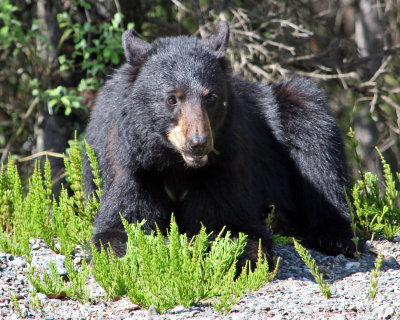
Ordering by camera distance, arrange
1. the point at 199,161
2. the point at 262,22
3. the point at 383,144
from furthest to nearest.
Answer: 1. the point at 383,144
2. the point at 262,22
3. the point at 199,161

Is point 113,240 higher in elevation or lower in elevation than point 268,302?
higher

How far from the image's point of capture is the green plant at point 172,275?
3.44 m

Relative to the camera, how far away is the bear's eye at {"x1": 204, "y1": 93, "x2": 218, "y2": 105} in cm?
436

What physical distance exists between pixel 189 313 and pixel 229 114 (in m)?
1.74

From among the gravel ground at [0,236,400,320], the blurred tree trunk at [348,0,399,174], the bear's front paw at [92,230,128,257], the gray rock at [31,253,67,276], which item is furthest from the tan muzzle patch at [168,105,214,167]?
the blurred tree trunk at [348,0,399,174]

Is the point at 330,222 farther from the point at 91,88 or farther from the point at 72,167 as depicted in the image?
the point at 91,88

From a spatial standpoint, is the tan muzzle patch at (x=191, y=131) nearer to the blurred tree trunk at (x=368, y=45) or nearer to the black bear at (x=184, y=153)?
the black bear at (x=184, y=153)

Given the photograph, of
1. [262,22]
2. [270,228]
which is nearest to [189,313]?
[270,228]

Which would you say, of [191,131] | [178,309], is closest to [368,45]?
[191,131]

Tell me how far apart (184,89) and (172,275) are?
1.42 meters

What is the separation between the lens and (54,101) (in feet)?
24.4

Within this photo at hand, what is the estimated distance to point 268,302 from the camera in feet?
11.6

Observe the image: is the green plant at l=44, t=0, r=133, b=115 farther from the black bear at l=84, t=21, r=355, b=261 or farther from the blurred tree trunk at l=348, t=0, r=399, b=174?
the blurred tree trunk at l=348, t=0, r=399, b=174

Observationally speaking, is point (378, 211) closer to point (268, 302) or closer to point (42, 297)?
point (268, 302)
